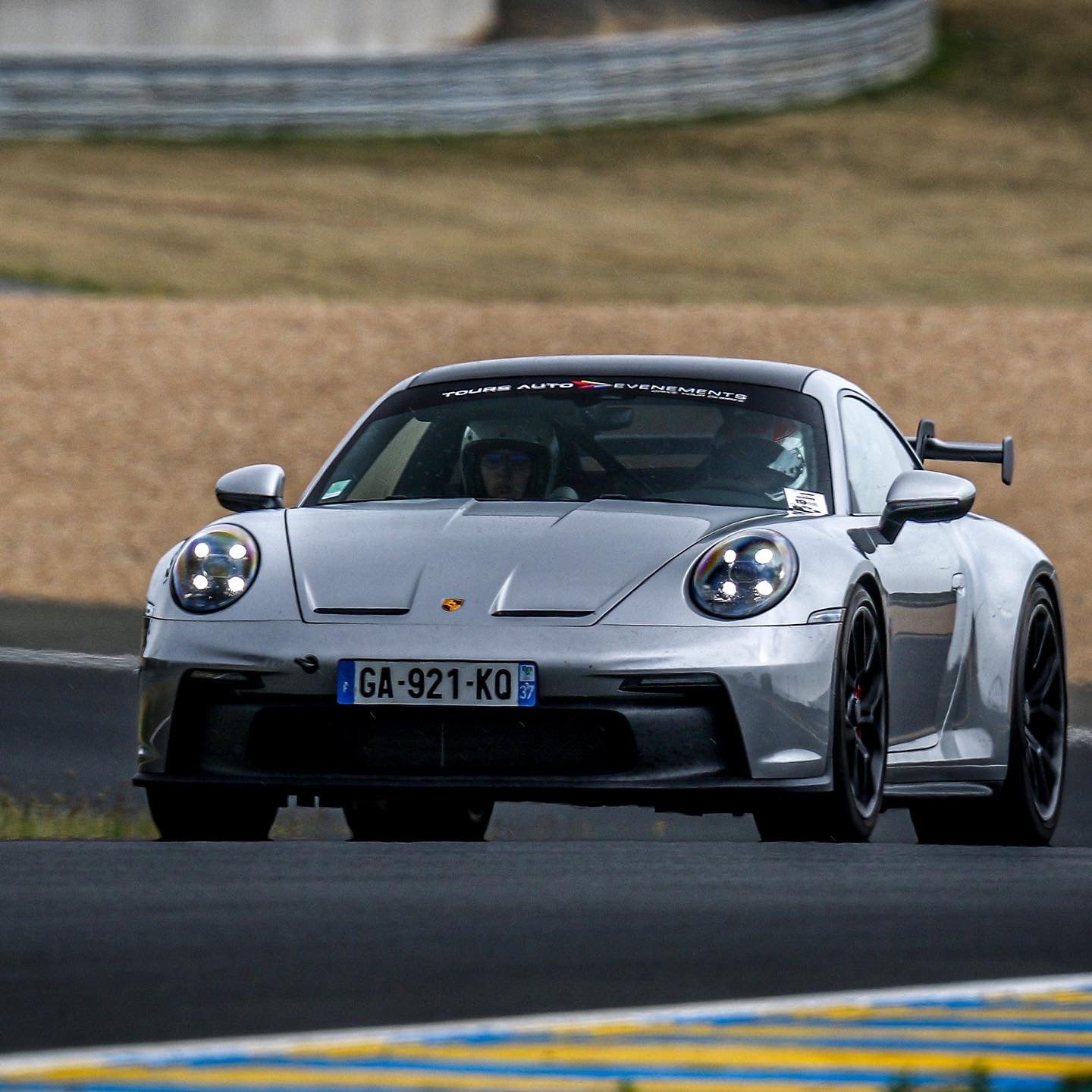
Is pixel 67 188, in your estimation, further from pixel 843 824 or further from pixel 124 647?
pixel 843 824

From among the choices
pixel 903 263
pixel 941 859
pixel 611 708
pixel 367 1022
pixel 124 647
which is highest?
pixel 367 1022

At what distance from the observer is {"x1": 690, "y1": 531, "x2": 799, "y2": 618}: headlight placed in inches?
253

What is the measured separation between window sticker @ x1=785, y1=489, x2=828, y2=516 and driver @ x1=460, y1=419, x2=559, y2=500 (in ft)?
2.16

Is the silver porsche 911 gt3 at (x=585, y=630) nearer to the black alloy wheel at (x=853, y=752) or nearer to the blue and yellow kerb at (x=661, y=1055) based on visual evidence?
the black alloy wheel at (x=853, y=752)

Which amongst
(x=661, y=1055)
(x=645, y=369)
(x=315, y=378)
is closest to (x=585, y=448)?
(x=645, y=369)

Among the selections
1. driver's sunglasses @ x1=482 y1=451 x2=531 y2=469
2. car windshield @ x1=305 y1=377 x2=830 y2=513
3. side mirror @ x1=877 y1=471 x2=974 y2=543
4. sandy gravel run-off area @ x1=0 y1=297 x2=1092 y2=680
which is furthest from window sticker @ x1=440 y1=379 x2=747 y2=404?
sandy gravel run-off area @ x1=0 y1=297 x2=1092 y2=680

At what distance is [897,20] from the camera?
3669 centimetres

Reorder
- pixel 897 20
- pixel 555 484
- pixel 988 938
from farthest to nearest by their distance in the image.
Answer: pixel 897 20, pixel 555 484, pixel 988 938

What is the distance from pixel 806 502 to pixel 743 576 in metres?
0.78

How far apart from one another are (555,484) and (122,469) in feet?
34.1

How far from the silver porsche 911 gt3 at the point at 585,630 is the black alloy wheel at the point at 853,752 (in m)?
0.01

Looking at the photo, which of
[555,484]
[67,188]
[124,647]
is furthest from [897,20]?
[555,484]

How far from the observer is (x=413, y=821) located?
8.45 m

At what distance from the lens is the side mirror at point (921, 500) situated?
7.10 metres
